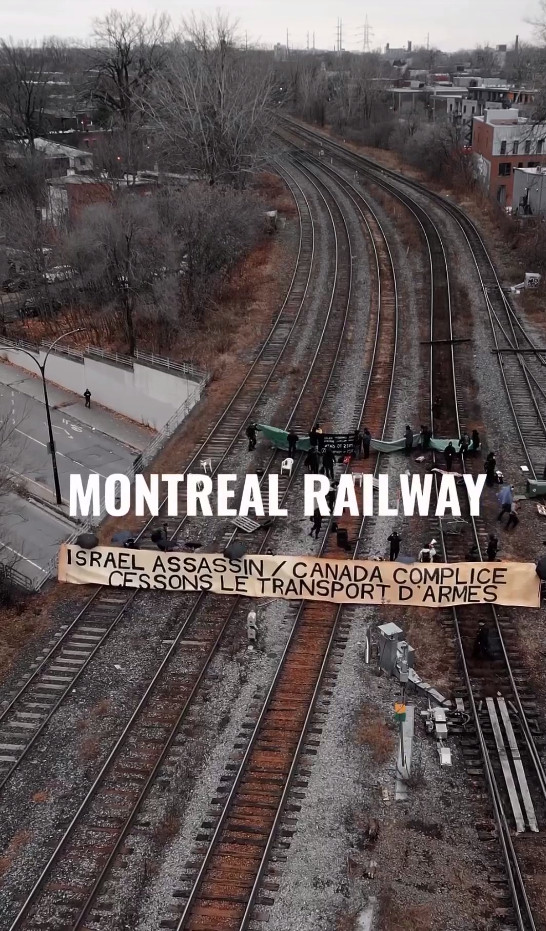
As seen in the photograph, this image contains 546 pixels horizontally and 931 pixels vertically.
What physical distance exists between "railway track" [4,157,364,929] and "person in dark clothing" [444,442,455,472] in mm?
5947

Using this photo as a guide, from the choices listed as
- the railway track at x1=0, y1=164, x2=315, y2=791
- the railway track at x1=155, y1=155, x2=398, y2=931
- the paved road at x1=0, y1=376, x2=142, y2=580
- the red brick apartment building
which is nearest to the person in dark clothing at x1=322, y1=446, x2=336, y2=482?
the railway track at x1=155, y1=155, x2=398, y2=931

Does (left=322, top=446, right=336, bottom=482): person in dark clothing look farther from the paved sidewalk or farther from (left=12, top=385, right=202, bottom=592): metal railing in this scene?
the paved sidewalk

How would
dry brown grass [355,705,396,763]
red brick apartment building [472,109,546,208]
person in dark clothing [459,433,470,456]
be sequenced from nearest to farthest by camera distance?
dry brown grass [355,705,396,763] → person in dark clothing [459,433,470,456] → red brick apartment building [472,109,546,208]

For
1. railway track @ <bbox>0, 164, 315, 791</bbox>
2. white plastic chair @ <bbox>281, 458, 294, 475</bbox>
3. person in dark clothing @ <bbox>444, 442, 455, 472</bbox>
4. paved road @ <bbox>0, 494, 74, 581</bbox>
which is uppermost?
person in dark clothing @ <bbox>444, 442, 455, 472</bbox>

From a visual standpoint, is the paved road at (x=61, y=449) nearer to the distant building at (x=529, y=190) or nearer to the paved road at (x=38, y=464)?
the paved road at (x=38, y=464)

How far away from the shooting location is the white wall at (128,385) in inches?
1276

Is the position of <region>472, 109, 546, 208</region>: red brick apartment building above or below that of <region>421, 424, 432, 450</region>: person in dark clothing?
above

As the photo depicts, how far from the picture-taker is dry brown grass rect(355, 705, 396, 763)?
13.7 meters

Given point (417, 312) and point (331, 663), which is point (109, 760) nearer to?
point (331, 663)

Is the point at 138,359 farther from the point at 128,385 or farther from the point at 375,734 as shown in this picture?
the point at 375,734

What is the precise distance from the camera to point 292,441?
938 inches

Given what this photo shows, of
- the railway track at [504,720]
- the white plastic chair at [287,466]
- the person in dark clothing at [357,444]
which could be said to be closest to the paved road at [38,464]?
the white plastic chair at [287,466]

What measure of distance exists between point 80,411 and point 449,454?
66.3 feet

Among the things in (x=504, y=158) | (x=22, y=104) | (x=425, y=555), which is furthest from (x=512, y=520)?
(x=22, y=104)
